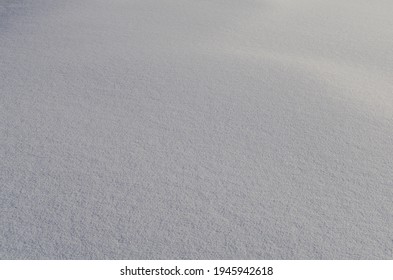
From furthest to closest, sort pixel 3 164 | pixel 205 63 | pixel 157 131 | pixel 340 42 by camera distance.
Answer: pixel 340 42, pixel 205 63, pixel 157 131, pixel 3 164

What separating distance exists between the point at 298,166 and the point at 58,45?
1.26m

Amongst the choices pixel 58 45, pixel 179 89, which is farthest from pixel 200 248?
pixel 58 45

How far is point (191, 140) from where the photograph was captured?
1.55 meters

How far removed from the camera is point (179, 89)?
1845 millimetres

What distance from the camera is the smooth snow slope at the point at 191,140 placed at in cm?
120

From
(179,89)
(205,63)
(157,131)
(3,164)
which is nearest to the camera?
(3,164)

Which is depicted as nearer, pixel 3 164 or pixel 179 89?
pixel 3 164

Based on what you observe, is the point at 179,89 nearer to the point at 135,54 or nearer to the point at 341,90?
the point at 135,54

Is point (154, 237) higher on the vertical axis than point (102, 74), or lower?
lower

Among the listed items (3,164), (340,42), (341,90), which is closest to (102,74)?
(3,164)

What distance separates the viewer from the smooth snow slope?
120 centimetres

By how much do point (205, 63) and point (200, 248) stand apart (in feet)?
3.50

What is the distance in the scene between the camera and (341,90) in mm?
1893

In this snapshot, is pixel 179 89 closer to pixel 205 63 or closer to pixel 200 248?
Answer: pixel 205 63
